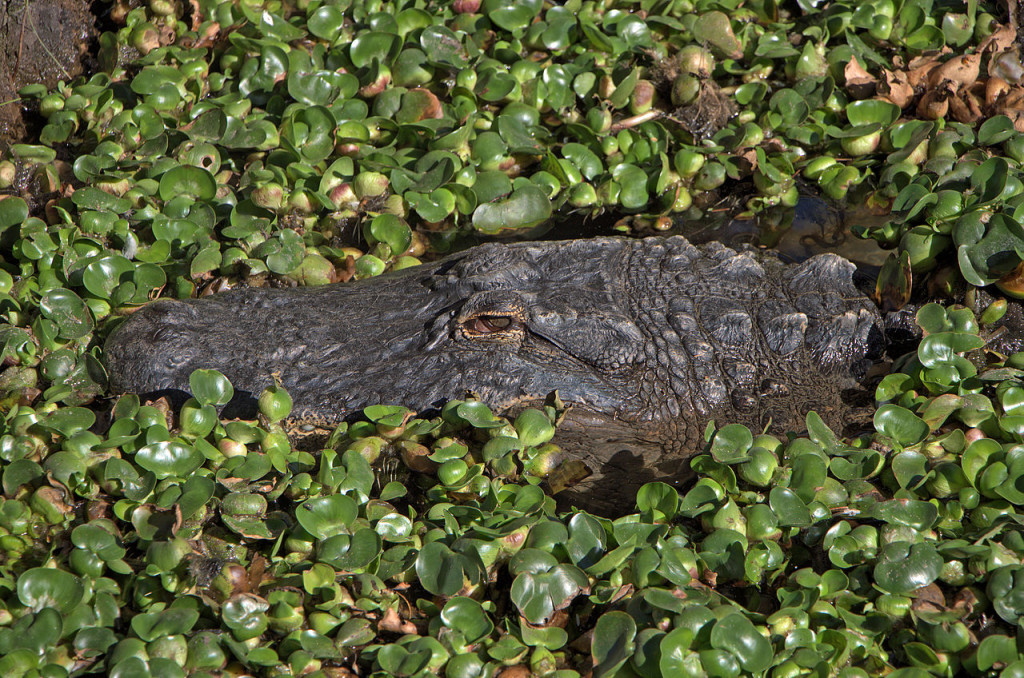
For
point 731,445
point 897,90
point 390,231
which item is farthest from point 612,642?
point 897,90

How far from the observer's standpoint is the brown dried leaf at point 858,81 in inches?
184

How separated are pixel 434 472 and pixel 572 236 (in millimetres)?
1859

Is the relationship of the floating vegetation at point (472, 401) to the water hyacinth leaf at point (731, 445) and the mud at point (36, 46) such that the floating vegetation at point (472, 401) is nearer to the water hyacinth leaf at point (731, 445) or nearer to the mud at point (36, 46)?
the water hyacinth leaf at point (731, 445)

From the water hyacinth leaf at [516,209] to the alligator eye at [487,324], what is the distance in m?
1.04

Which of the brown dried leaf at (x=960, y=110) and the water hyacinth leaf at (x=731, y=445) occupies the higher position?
the brown dried leaf at (x=960, y=110)

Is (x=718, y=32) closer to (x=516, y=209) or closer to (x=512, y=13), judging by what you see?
(x=512, y=13)

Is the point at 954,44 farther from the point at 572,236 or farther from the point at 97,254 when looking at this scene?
the point at 97,254

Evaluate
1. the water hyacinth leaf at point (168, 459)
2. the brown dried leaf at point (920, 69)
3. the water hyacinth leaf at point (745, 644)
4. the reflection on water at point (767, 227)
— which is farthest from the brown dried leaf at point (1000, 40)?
the water hyacinth leaf at point (168, 459)

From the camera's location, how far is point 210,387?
9.58 ft

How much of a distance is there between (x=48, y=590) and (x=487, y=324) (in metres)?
1.72

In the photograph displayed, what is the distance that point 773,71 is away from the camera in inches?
197

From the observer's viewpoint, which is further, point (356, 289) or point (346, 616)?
point (356, 289)

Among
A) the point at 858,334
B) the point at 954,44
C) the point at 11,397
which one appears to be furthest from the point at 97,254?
the point at 954,44

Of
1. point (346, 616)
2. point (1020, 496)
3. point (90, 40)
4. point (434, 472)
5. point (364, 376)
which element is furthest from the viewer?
point (90, 40)
